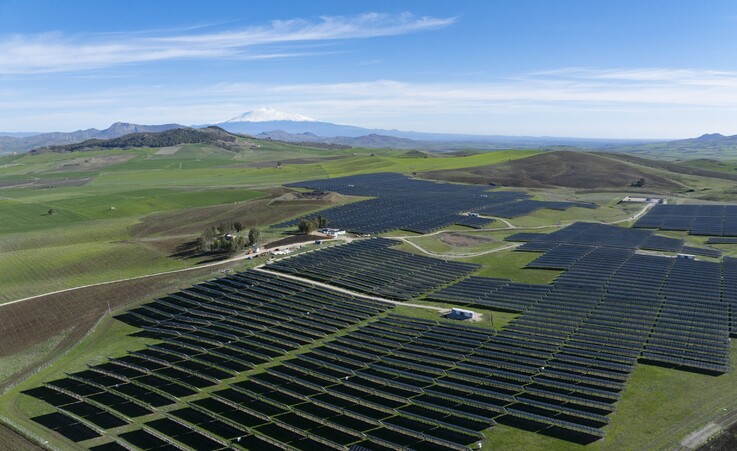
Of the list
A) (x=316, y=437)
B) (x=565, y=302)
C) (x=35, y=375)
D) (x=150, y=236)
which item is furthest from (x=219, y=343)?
(x=150, y=236)

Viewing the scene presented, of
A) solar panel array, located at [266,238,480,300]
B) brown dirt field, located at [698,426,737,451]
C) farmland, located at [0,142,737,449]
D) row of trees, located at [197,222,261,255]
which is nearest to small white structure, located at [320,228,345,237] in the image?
farmland, located at [0,142,737,449]

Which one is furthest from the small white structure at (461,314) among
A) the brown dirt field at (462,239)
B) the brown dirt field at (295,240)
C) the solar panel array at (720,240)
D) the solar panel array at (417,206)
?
the solar panel array at (720,240)

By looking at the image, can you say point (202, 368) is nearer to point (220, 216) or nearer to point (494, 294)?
point (494, 294)

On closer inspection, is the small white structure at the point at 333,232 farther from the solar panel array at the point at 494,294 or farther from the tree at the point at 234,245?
the solar panel array at the point at 494,294

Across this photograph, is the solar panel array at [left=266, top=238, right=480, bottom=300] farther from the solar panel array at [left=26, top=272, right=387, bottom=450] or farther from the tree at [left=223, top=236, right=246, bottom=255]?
the tree at [left=223, top=236, right=246, bottom=255]

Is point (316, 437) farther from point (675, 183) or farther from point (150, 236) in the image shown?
point (675, 183)

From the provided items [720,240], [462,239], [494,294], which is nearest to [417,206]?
[462,239]

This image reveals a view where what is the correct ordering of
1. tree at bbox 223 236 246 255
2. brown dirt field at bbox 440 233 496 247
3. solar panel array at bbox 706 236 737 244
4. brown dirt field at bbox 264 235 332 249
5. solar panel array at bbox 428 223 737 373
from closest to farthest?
solar panel array at bbox 428 223 737 373, tree at bbox 223 236 246 255, solar panel array at bbox 706 236 737 244, brown dirt field at bbox 264 235 332 249, brown dirt field at bbox 440 233 496 247
